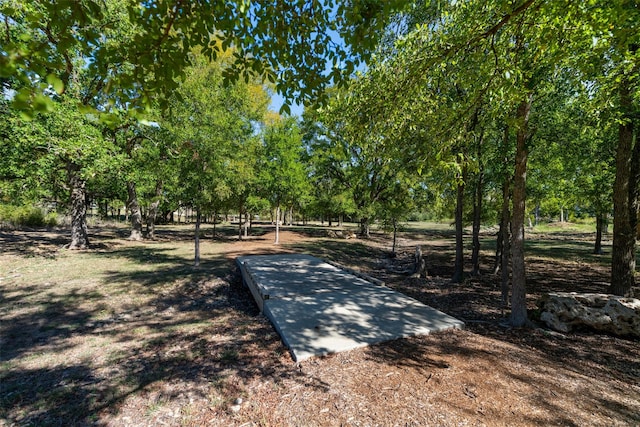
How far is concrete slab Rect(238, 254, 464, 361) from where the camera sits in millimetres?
4316

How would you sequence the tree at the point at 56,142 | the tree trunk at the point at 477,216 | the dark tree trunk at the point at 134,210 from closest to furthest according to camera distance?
the tree trunk at the point at 477,216, the tree at the point at 56,142, the dark tree trunk at the point at 134,210

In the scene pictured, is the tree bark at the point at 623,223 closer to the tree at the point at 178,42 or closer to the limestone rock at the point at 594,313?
the limestone rock at the point at 594,313

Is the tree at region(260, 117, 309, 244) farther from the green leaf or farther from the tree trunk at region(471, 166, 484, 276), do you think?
the green leaf

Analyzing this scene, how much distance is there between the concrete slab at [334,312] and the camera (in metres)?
4.32

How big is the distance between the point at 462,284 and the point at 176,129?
12.9 metres

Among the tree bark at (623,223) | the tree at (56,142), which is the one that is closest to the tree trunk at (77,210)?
the tree at (56,142)

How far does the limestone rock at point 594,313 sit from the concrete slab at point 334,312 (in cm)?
199

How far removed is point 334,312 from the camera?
5.43 m

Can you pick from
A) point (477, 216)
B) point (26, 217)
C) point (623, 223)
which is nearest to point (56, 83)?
point (623, 223)

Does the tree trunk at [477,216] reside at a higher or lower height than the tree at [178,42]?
lower

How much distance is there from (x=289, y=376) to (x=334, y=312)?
213cm

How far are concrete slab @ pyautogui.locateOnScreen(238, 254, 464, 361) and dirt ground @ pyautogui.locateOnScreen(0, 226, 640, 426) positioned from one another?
0.80ft

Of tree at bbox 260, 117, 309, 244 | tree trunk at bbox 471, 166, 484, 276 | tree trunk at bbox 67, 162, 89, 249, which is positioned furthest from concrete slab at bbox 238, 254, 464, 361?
tree trunk at bbox 67, 162, 89, 249

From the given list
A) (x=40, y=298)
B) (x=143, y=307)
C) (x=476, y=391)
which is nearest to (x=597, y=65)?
(x=476, y=391)
